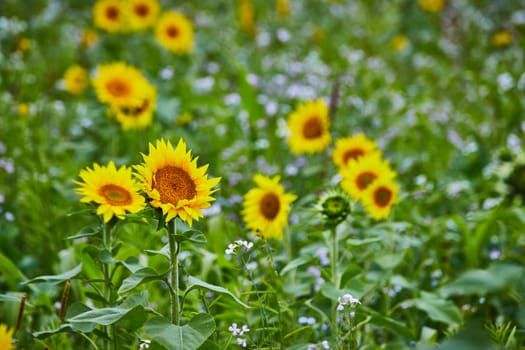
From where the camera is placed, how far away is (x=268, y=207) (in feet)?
6.32

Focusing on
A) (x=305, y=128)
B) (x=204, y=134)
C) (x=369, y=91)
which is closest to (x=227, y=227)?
(x=305, y=128)

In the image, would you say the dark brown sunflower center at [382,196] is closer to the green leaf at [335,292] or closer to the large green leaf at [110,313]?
the green leaf at [335,292]

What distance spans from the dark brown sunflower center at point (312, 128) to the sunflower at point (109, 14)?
5.02ft

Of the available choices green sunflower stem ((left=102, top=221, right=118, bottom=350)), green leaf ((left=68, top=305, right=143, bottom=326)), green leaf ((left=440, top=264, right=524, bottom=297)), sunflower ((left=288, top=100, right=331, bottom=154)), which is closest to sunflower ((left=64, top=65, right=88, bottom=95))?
sunflower ((left=288, top=100, right=331, bottom=154))

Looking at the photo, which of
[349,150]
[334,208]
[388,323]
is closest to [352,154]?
[349,150]

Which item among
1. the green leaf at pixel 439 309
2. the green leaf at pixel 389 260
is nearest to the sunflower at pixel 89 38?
the green leaf at pixel 389 260

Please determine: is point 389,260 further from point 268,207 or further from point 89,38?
point 89,38

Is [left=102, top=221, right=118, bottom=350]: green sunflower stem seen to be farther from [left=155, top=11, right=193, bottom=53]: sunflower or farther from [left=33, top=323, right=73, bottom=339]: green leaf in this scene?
[left=155, top=11, right=193, bottom=53]: sunflower

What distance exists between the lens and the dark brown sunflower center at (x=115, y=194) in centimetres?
141

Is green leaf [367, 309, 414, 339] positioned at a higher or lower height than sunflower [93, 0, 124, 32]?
lower

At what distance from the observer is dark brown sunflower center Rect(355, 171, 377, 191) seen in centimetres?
201

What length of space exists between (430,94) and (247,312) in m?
2.75

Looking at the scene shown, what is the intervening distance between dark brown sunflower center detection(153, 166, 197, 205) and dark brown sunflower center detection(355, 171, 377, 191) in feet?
2.63

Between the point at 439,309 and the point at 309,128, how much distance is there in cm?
103
